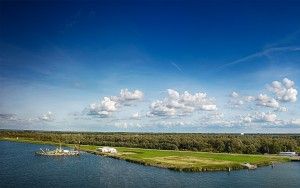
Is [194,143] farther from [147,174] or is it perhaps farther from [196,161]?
[147,174]

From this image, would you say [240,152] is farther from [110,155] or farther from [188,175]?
[188,175]

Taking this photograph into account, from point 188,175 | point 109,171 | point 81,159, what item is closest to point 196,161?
point 188,175

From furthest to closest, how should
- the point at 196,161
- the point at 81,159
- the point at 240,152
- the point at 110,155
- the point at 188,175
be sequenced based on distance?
1. the point at 240,152
2. the point at 110,155
3. the point at 81,159
4. the point at 196,161
5. the point at 188,175

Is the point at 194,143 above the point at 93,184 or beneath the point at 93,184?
above

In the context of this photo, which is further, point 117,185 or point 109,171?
point 109,171

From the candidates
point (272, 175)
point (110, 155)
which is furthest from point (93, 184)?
point (110, 155)

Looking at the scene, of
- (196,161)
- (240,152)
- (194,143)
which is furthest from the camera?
(194,143)
